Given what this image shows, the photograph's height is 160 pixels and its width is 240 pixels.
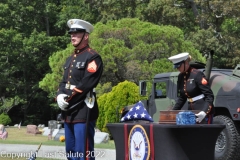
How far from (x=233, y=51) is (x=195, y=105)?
24336mm

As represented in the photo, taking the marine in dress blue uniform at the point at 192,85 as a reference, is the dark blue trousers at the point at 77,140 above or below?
below

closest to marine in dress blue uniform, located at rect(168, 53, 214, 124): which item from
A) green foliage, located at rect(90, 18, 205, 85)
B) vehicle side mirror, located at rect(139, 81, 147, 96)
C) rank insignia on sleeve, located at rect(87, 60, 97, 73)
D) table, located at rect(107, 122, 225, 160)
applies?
table, located at rect(107, 122, 225, 160)

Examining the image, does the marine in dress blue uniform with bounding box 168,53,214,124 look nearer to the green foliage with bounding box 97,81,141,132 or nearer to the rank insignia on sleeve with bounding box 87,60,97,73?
the rank insignia on sleeve with bounding box 87,60,97,73

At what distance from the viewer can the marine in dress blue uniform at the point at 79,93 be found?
6.14 meters

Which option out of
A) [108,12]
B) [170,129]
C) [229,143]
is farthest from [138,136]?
[108,12]

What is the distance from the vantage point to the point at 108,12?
114 ft

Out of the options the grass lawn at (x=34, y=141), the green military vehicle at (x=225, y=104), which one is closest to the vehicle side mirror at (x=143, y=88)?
the green military vehicle at (x=225, y=104)

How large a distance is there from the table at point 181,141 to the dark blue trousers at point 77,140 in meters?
0.66

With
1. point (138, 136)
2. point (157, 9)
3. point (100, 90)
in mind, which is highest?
point (157, 9)

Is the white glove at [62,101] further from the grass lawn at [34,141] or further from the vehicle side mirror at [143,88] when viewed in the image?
the vehicle side mirror at [143,88]

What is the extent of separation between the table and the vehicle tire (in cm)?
478

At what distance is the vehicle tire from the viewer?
1059cm

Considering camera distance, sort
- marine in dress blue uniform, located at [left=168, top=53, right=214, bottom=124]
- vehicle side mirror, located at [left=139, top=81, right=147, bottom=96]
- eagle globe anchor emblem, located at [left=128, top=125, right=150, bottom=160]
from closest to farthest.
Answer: eagle globe anchor emblem, located at [left=128, top=125, right=150, bottom=160] < marine in dress blue uniform, located at [left=168, top=53, right=214, bottom=124] < vehicle side mirror, located at [left=139, top=81, right=147, bottom=96]

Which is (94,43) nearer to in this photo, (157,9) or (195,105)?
(157,9)
